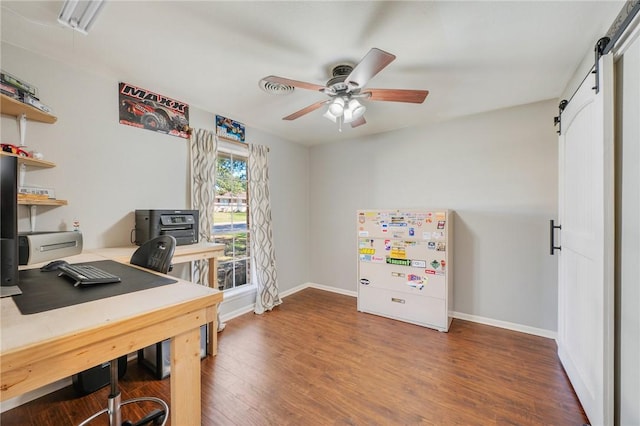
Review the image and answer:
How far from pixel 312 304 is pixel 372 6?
3.12m

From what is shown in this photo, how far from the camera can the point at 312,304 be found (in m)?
3.41

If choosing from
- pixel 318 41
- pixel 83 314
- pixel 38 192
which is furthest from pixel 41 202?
pixel 318 41

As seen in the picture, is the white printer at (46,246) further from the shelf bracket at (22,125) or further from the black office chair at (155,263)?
the shelf bracket at (22,125)

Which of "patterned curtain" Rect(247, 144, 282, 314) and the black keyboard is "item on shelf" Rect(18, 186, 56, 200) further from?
"patterned curtain" Rect(247, 144, 282, 314)

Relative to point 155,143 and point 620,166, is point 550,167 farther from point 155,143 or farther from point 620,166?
point 155,143

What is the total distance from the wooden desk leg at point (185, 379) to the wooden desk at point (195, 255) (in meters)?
1.17

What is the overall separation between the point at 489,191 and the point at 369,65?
214 cm

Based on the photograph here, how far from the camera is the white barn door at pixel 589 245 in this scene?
128 cm

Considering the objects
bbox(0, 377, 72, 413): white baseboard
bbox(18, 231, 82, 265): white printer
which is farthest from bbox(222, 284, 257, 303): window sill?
bbox(18, 231, 82, 265): white printer

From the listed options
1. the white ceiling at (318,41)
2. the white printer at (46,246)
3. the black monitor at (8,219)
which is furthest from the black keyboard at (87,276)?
the white ceiling at (318,41)

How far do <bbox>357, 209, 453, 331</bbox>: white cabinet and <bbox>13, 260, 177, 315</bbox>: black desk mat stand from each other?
91.8 inches

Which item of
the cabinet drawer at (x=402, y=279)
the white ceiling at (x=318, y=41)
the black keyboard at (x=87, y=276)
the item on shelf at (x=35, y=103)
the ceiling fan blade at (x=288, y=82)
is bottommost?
the cabinet drawer at (x=402, y=279)

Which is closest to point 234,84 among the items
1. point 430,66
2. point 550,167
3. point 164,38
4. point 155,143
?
point 164,38

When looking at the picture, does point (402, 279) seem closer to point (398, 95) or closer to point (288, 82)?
point (398, 95)
